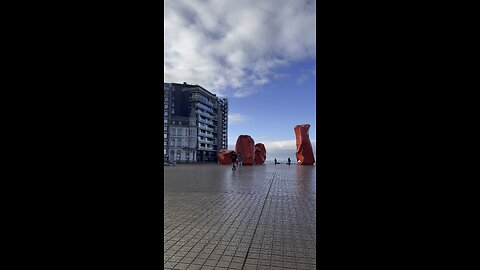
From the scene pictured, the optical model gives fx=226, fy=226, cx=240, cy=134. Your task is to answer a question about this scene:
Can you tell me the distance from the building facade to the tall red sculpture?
36.4 m

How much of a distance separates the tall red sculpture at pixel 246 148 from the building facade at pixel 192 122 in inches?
1435

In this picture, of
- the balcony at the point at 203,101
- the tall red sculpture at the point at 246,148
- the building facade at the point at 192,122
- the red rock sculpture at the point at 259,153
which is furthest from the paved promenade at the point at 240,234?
the balcony at the point at 203,101

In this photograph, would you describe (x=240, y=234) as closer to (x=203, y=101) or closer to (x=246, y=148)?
(x=246, y=148)

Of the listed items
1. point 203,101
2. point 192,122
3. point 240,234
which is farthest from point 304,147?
point 203,101

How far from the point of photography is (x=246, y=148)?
36406 millimetres

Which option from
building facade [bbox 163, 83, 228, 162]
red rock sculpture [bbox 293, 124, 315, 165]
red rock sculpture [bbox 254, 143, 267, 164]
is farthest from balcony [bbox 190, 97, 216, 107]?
red rock sculpture [bbox 293, 124, 315, 165]

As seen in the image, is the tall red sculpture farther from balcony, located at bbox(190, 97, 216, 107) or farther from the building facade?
balcony, located at bbox(190, 97, 216, 107)

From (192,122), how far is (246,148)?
45.6 m

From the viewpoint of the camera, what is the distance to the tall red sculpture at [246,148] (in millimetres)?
36281
